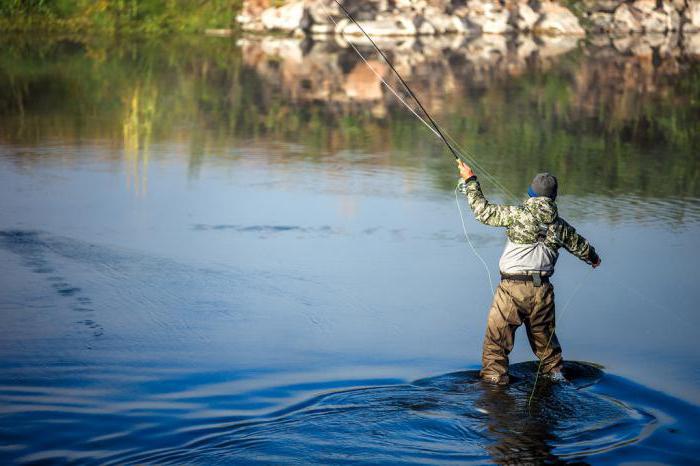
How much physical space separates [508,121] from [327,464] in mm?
12572

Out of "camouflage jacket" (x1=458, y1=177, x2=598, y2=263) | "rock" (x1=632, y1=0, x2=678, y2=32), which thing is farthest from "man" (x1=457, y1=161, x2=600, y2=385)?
"rock" (x1=632, y1=0, x2=678, y2=32)

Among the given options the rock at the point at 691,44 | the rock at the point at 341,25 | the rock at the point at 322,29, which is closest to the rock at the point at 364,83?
the rock at the point at 341,25

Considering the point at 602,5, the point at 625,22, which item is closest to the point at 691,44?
the point at 625,22

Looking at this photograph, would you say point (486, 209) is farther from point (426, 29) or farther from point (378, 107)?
point (426, 29)

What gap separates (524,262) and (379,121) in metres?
11.0

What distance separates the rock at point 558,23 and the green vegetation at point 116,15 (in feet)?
30.0

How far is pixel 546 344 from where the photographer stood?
7.26 metres

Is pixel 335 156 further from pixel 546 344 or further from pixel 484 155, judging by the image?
pixel 546 344

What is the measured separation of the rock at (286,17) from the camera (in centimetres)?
3281

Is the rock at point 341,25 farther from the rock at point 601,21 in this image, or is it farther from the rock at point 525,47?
the rock at point 601,21

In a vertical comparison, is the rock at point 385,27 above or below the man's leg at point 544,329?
above

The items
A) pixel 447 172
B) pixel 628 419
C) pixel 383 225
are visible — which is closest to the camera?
pixel 628 419

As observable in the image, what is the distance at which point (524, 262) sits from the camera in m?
7.05

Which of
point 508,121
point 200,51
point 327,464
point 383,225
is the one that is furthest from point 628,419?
point 200,51
